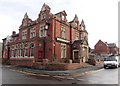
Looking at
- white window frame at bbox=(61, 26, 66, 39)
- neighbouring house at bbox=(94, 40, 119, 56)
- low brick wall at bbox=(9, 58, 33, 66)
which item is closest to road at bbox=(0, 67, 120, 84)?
low brick wall at bbox=(9, 58, 33, 66)

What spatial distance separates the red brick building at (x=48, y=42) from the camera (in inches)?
794

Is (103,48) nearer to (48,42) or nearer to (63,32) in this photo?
(63,32)

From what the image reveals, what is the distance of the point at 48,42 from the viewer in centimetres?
2088

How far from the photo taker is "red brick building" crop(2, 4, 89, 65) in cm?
2017

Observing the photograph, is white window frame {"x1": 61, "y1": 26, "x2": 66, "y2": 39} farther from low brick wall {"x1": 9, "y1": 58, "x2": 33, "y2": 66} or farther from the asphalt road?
the asphalt road

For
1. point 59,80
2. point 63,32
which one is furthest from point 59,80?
point 63,32

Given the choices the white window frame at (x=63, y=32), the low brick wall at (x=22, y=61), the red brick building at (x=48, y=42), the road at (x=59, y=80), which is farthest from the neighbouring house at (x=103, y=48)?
the road at (x=59, y=80)

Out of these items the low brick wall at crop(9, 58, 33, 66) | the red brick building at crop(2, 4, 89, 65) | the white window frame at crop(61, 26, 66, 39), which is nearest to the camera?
the low brick wall at crop(9, 58, 33, 66)

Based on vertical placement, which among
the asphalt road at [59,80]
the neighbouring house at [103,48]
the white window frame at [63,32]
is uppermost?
the white window frame at [63,32]

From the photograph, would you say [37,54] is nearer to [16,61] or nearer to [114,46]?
[16,61]

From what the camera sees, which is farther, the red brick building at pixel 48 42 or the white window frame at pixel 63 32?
the white window frame at pixel 63 32

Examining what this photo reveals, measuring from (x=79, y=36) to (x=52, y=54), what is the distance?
486 inches

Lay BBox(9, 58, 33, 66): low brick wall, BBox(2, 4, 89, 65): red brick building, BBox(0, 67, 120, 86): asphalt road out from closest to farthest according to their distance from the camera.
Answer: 1. BBox(0, 67, 120, 86): asphalt road
2. BBox(9, 58, 33, 66): low brick wall
3. BBox(2, 4, 89, 65): red brick building

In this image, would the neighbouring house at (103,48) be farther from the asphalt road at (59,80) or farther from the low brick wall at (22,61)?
the asphalt road at (59,80)
